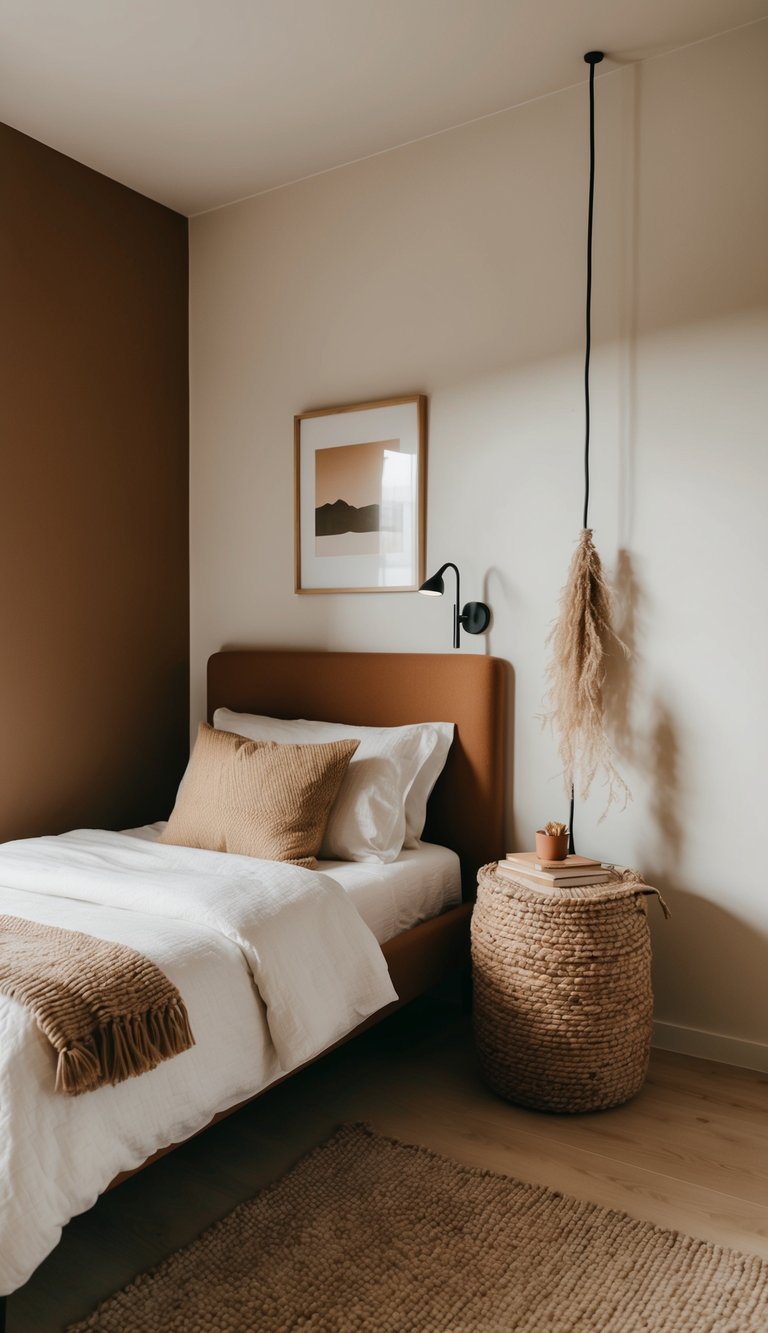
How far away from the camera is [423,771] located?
296cm

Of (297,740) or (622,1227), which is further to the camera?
(297,740)

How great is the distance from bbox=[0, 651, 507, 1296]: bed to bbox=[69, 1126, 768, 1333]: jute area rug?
0.79 feet

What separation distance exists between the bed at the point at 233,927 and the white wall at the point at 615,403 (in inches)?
5.8

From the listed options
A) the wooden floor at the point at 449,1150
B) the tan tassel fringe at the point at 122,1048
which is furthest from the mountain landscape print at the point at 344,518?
the tan tassel fringe at the point at 122,1048

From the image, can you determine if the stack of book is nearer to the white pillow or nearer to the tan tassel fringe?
the white pillow

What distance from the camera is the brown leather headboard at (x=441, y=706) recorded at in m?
2.97

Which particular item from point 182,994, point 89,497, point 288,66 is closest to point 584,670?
point 182,994

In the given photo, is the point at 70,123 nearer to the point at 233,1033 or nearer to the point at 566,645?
the point at 566,645

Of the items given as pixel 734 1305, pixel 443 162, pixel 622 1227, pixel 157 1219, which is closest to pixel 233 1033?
pixel 157 1219

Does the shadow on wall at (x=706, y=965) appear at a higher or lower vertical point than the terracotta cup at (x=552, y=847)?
lower

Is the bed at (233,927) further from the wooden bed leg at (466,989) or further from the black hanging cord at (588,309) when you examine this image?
the black hanging cord at (588,309)

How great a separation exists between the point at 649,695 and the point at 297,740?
1.10 meters

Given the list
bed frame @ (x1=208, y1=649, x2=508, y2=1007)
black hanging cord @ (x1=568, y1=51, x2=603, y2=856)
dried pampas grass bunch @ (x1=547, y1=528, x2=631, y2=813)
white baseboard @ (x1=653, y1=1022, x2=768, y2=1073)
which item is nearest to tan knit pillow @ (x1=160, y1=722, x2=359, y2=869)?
bed frame @ (x1=208, y1=649, x2=508, y2=1007)

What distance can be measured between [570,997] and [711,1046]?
632 mm
